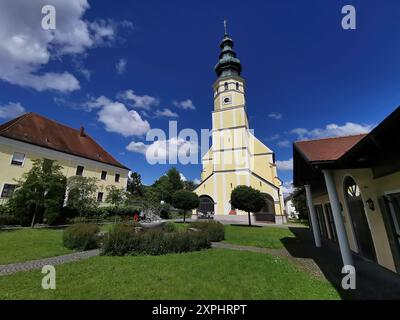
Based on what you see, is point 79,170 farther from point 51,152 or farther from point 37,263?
point 37,263

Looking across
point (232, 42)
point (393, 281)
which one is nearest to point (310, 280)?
point (393, 281)

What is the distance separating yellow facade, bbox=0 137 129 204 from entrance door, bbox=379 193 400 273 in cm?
2413

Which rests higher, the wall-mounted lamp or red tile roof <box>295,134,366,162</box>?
red tile roof <box>295,134,366,162</box>

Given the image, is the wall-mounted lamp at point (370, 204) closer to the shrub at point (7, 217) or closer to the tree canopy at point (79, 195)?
the tree canopy at point (79, 195)

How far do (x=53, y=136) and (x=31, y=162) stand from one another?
481 cm

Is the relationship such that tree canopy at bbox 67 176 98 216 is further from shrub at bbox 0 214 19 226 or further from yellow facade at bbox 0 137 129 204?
shrub at bbox 0 214 19 226

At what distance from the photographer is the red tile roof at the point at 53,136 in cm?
1977

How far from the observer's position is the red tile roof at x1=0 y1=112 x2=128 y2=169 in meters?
19.8

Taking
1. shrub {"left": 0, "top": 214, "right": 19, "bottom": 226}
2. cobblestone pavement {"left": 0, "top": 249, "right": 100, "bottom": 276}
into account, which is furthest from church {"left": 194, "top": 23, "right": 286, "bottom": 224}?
cobblestone pavement {"left": 0, "top": 249, "right": 100, "bottom": 276}

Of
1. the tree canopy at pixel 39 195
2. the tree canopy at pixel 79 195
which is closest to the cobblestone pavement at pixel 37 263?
the tree canopy at pixel 39 195

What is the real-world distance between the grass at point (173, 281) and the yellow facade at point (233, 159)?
20657mm

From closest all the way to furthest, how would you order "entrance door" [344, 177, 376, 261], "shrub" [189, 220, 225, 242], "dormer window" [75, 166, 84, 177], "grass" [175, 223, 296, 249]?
"entrance door" [344, 177, 376, 261]
"grass" [175, 223, 296, 249]
"shrub" [189, 220, 225, 242]
"dormer window" [75, 166, 84, 177]

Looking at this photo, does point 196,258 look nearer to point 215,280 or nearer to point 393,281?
point 215,280

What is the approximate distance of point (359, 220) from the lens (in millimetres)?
6969
